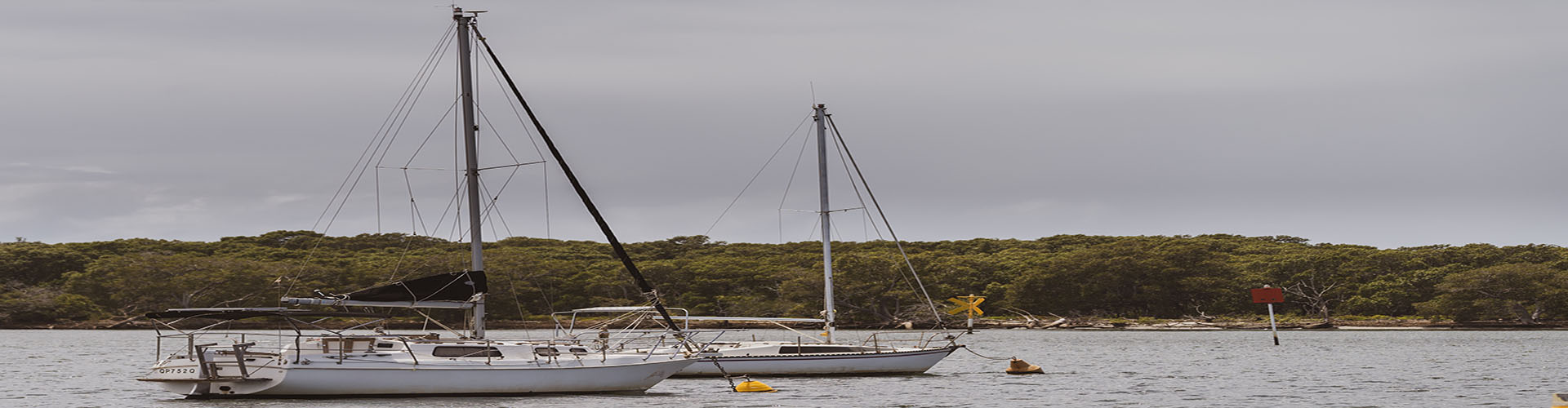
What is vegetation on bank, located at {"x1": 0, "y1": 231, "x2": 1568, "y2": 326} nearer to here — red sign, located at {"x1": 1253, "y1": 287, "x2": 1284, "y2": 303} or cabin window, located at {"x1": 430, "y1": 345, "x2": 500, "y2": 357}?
red sign, located at {"x1": 1253, "y1": 287, "x2": 1284, "y2": 303}

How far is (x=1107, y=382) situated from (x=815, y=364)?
929 cm

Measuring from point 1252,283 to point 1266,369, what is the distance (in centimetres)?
6927

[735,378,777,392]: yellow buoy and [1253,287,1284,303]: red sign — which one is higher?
[1253,287,1284,303]: red sign

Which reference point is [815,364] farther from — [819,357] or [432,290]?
[432,290]

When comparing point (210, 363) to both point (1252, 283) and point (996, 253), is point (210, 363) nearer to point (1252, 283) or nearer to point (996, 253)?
point (1252, 283)

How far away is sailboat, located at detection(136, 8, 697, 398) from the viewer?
33.5m

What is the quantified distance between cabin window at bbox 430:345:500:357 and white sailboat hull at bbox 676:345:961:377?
9.94m

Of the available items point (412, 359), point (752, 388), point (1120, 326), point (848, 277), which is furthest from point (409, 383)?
point (848, 277)

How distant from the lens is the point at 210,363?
3334 cm

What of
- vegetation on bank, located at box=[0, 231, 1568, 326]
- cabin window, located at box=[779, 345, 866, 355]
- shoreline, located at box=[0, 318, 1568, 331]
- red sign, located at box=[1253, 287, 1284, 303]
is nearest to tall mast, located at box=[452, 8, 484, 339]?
cabin window, located at box=[779, 345, 866, 355]

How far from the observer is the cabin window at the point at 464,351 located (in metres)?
35.1

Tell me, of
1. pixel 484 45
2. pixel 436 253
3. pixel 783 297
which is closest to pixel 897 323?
pixel 783 297

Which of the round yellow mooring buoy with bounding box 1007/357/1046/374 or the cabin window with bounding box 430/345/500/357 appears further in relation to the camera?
the round yellow mooring buoy with bounding box 1007/357/1046/374

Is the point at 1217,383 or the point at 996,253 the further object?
the point at 996,253
